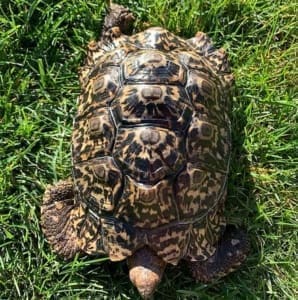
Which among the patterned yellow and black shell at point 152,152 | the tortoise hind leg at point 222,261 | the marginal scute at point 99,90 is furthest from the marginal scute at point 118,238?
the marginal scute at point 99,90

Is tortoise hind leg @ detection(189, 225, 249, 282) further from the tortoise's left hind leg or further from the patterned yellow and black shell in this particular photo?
the tortoise's left hind leg

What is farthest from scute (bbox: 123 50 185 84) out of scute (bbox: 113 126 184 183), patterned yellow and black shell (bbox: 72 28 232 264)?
scute (bbox: 113 126 184 183)

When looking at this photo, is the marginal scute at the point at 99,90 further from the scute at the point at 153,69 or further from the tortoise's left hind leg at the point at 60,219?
the tortoise's left hind leg at the point at 60,219

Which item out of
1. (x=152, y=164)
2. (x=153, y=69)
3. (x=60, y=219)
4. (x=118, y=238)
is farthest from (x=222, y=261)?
(x=153, y=69)

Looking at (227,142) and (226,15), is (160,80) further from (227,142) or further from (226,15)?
(226,15)

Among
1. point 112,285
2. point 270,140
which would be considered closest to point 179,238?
point 112,285
